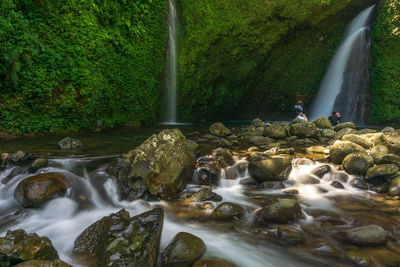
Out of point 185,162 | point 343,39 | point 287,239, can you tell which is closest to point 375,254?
point 287,239

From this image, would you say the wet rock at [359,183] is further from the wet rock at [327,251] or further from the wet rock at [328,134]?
the wet rock at [328,134]

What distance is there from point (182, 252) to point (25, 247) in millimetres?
1480

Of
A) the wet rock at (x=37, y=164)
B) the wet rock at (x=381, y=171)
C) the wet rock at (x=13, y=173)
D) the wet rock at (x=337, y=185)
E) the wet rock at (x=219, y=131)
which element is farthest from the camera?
the wet rock at (x=219, y=131)

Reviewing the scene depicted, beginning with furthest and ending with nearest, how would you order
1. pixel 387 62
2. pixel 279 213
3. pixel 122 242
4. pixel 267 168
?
1. pixel 387 62
2. pixel 267 168
3. pixel 279 213
4. pixel 122 242

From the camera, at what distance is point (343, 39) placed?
1565 centimetres

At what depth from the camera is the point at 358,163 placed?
4605mm

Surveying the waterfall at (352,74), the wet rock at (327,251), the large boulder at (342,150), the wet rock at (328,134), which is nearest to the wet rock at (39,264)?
the wet rock at (327,251)

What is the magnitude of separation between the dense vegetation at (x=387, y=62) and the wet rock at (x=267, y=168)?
13.3 metres

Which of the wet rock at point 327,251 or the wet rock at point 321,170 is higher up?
the wet rock at point 321,170

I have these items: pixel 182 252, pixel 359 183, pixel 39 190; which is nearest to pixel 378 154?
pixel 359 183

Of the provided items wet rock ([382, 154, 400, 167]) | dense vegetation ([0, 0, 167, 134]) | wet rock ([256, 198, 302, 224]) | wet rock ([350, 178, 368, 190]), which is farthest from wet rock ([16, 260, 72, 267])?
dense vegetation ([0, 0, 167, 134])

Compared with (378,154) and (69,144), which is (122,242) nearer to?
(69,144)

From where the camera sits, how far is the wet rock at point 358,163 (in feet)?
15.0

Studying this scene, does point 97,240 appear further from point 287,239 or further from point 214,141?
point 214,141
